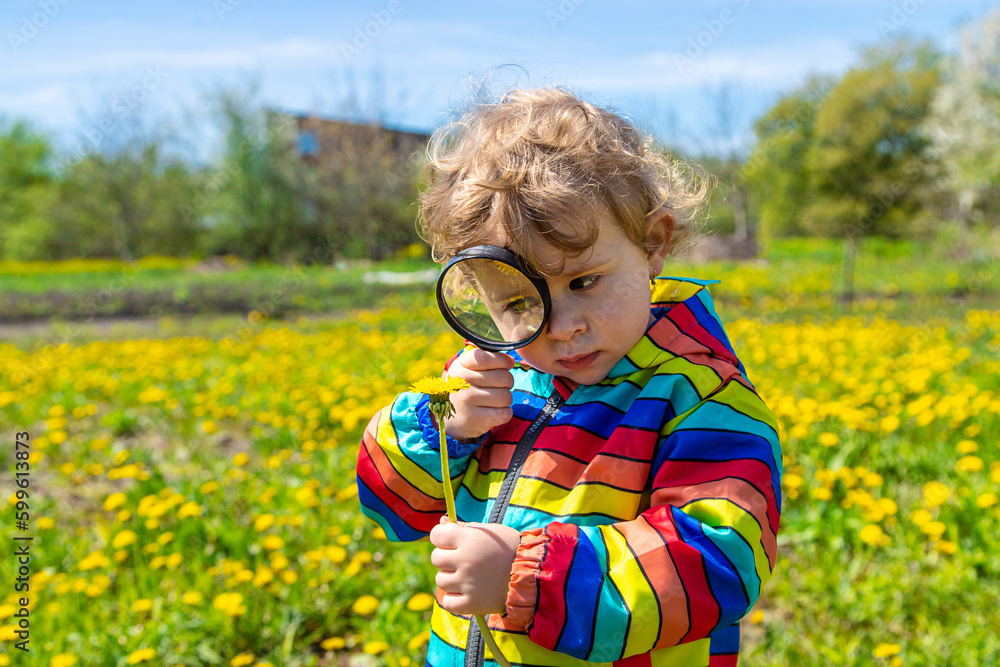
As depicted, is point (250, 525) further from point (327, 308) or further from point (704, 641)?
point (327, 308)

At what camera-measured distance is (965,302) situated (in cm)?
954

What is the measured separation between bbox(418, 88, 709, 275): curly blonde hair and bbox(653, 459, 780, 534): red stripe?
12.9 inches

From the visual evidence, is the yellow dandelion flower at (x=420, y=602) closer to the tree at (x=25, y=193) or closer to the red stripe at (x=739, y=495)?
the red stripe at (x=739, y=495)

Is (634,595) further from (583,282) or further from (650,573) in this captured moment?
(583,282)

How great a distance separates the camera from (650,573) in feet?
2.92

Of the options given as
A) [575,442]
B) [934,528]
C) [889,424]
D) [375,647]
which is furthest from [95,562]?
[889,424]

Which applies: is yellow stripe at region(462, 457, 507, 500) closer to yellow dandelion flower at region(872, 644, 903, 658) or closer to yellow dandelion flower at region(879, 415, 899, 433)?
yellow dandelion flower at region(872, 644, 903, 658)

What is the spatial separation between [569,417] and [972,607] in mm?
1900

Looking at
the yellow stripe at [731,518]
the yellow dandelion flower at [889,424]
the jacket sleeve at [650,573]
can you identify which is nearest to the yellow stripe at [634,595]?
the jacket sleeve at [650,573]

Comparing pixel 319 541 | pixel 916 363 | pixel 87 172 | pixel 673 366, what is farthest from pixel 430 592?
pixel 87 172

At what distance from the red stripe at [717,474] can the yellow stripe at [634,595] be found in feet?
0.40

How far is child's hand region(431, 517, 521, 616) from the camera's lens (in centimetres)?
90

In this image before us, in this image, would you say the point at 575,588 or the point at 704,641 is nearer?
the point at 575,588

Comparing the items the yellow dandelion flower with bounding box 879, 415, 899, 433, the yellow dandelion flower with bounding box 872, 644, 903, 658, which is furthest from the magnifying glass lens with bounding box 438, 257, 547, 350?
the yellow dandelion flower with bounding box 879, 415, 899, 433
